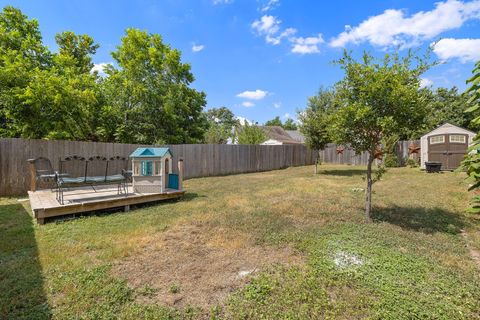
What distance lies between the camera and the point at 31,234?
14.4 ft

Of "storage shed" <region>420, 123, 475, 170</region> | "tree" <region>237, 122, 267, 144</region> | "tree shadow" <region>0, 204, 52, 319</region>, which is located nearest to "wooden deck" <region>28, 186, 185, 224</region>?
"tree shadow" <region>0, 204, 52, 319</region>

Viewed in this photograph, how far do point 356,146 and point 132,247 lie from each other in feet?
15.6

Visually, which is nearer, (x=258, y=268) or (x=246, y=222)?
(x=258, y=268)

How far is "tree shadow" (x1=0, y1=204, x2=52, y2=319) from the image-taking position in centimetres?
232

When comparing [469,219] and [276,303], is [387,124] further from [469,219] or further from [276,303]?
[276,303]

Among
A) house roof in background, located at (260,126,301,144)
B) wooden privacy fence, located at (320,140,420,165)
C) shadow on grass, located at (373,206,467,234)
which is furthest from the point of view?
house roof in background, located at (260,126,301,144)

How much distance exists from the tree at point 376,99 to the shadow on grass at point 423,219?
28.1 inches

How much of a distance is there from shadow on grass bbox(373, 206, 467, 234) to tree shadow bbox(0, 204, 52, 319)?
5707 mm

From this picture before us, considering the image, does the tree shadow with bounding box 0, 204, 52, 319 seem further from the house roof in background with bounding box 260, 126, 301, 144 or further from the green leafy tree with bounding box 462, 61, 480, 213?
the house roof in background with bounding box 260, 126, 301, 144

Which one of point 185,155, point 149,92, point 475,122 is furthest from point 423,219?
point 149,92

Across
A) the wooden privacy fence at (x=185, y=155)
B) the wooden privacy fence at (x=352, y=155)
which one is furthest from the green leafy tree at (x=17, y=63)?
the wooden privacy fence at (x=352, y=155)

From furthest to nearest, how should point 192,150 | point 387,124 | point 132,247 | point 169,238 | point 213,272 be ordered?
point 192,150, point 387,124, point 169,238, point 132,247, point 213,272

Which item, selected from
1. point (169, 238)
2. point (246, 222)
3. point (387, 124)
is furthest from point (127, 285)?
point (387, 124)

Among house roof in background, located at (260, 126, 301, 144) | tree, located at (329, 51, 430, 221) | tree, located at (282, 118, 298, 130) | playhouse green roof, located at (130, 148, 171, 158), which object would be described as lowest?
playhouse green roof, located at (130, 148, 171, 158)
